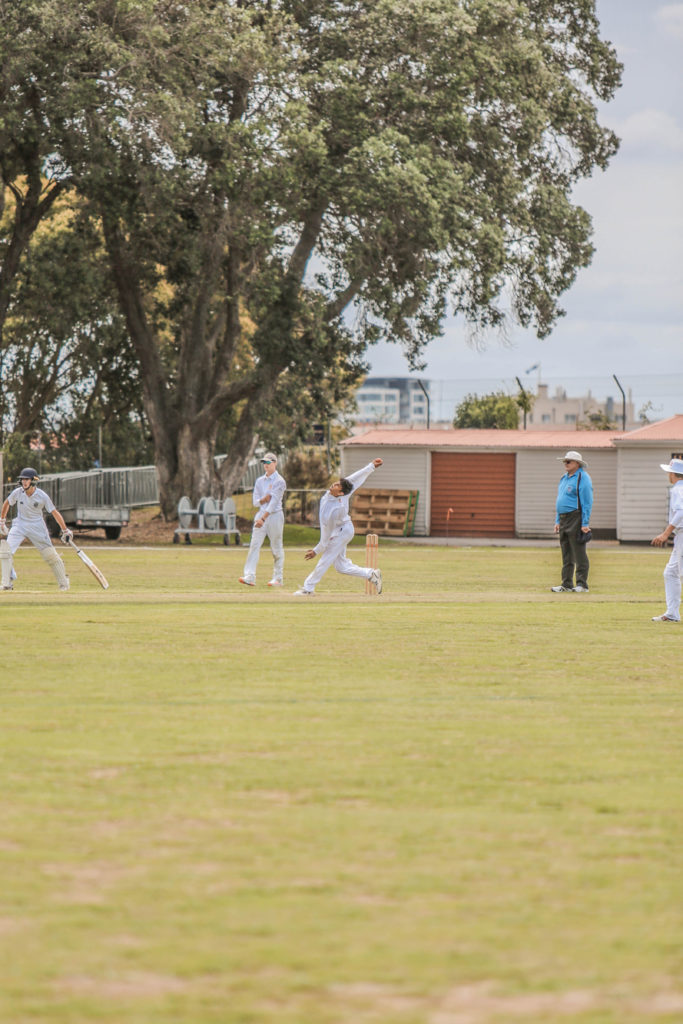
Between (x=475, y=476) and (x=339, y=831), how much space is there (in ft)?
134

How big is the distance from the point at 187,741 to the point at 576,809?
2.70m

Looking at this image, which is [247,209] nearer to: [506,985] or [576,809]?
[576,809]

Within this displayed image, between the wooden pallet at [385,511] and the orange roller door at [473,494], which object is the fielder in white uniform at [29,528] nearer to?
the wooden pallet at [385,511]

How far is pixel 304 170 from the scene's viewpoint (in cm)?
3878

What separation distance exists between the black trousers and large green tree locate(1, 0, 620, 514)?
1687 cm

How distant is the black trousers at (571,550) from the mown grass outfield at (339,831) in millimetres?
7266

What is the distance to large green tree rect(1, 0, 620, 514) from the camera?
36.7 m

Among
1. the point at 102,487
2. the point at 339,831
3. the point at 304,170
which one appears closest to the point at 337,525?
the point at 339,831

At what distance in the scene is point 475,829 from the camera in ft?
22.9

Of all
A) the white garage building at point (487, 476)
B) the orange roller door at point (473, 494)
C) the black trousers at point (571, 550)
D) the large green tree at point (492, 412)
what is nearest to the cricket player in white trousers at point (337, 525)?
the black trousers at point (571, 550)

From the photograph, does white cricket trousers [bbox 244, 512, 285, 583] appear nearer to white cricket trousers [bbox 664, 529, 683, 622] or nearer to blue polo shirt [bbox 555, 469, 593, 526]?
blue polo shirt [bbox 555, 469, 593, 526]

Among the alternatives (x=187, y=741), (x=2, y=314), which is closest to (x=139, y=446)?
(x=2, y=314)

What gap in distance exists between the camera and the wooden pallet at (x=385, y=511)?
152 feet

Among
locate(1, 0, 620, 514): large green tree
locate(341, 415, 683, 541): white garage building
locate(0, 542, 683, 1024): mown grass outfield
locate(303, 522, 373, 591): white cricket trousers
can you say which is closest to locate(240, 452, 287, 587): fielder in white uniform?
locate(303, 522, 373, 591): white cricket trousers
